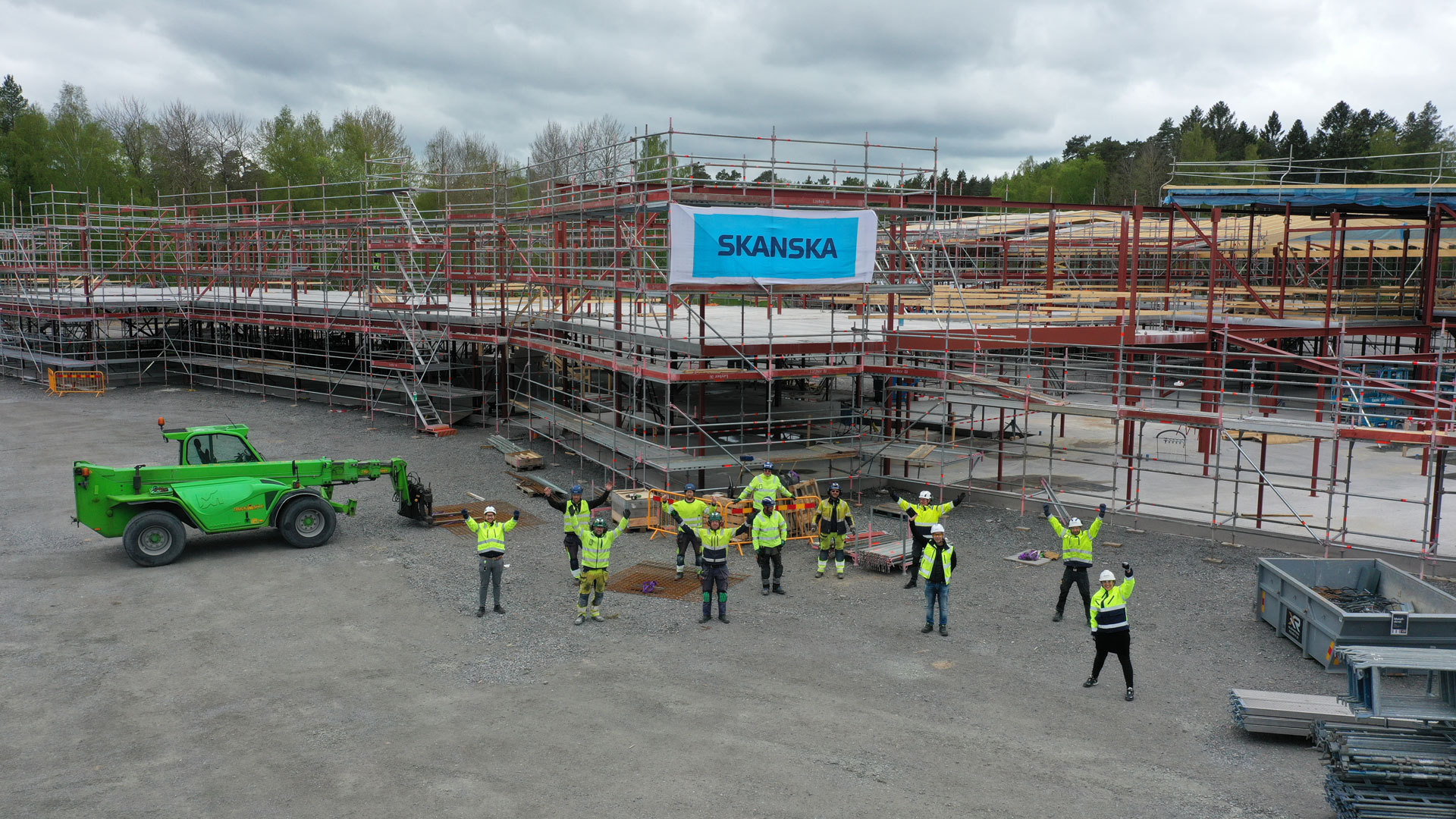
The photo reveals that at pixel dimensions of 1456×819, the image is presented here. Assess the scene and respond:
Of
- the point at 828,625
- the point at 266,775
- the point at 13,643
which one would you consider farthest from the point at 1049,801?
the point at 13,643

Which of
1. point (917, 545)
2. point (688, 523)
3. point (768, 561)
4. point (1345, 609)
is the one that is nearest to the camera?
point (1345, 609)

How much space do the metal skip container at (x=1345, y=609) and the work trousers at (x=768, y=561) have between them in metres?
6.14

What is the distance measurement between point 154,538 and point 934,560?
11.2 metres

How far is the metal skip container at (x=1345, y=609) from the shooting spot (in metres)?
10.7

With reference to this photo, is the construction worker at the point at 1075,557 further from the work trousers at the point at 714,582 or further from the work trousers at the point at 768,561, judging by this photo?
the work trousers at the point at 714,582

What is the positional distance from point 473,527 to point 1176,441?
692 inches

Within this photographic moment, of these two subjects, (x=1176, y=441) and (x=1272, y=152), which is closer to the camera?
(x=1176, y=441)

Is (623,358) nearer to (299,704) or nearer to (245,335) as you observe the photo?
(299,704)

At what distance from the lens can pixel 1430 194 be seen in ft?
71.9

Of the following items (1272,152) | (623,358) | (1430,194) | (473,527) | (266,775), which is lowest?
(266,775)

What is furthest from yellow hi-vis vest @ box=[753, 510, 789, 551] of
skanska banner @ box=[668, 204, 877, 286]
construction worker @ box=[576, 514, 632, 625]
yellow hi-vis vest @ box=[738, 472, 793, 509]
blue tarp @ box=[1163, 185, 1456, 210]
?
blue tarp @ box=[1163, 185, 1456, 210]

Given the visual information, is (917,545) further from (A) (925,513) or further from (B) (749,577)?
(B) (749,577)

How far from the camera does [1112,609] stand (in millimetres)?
10656

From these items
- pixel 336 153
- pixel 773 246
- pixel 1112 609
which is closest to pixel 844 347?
pixel 773 246
